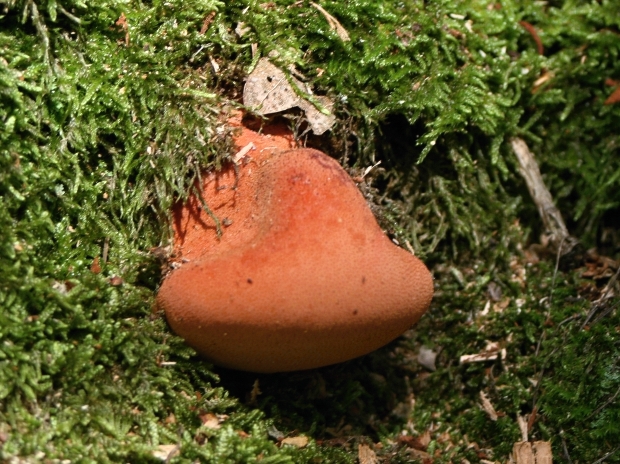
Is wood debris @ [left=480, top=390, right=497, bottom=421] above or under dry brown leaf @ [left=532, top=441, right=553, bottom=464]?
under

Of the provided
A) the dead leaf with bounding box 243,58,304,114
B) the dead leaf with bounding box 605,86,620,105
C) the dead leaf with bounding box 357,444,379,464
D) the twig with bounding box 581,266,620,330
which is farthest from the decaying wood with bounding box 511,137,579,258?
the dead leaf with bounding box 357,444,379,464

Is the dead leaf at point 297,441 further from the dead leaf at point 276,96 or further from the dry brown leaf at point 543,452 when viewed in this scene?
the dead leaf at point 276,96

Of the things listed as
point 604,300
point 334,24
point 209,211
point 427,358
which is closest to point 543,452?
point 427,358

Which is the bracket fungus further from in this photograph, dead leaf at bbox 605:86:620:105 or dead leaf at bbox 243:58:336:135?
dead leaf at bbox 605:86:620:105

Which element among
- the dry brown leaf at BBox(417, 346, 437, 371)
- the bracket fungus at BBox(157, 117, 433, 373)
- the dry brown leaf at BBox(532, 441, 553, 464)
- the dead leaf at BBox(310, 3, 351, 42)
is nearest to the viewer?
the bracket fungus at BBox(157, 117, 433, 373)

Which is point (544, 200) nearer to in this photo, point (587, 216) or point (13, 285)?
point (587, 216)

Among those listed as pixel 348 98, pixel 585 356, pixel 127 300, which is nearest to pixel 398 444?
pixel 585 356
